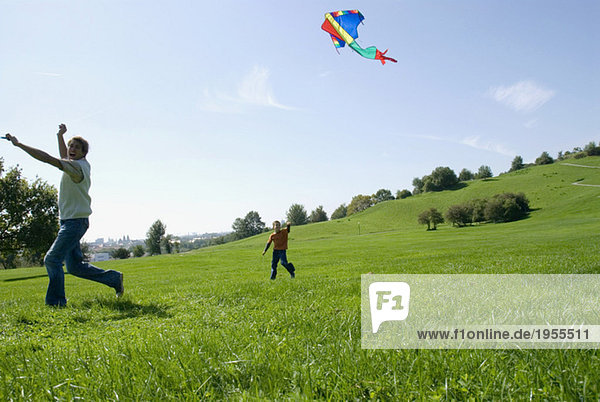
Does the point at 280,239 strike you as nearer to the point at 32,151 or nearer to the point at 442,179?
the point at 32,151

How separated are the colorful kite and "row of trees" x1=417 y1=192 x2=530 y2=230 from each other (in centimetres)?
8721

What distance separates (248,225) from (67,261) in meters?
186

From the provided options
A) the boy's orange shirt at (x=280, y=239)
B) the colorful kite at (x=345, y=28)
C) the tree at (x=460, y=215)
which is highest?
the colorful kite at (x=345, y=28)

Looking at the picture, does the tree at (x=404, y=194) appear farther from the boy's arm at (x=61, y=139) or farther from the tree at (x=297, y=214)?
the boy's arm at (x=61, y=139)

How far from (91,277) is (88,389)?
5302 mm

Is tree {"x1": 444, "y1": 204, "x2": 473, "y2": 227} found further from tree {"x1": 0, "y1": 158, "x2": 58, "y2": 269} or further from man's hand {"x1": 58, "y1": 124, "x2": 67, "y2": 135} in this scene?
man's hand {"x1": 58, "y1": 124, "x2": 67, "y2": 135}

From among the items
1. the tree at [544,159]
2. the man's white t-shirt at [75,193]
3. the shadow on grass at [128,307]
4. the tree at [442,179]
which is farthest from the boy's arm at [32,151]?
the tree at [544,159]

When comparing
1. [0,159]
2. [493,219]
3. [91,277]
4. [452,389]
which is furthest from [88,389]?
[493,219]

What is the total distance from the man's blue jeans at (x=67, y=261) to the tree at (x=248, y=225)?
7146 inches

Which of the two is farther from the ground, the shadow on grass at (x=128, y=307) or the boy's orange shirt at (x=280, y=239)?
the boy's orange shirt at (x=280, y=239)

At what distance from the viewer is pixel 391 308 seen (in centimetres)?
374

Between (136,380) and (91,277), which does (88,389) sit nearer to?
(136,380)

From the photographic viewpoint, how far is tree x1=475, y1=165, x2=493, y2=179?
587 feet

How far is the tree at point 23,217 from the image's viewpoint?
36.4 metres
